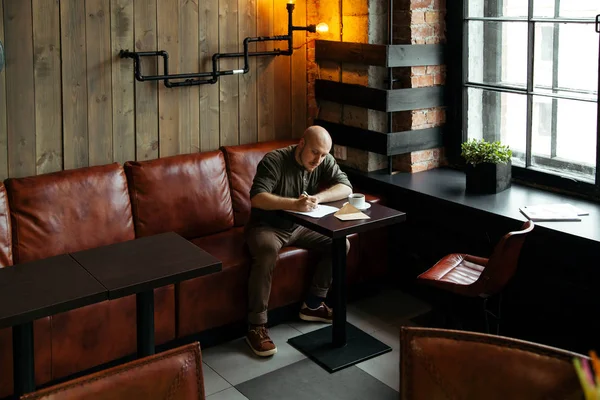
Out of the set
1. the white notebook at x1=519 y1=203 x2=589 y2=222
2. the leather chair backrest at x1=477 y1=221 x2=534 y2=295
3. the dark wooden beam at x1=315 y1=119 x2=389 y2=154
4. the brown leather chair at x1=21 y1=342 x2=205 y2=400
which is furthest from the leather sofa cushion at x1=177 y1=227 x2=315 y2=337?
the brown leather chair at x1=21 y1=342 x2=205 y2=400

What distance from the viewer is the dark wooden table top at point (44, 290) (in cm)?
294

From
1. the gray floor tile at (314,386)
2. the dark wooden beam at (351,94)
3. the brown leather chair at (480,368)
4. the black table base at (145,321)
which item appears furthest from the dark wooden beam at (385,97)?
the brown leather chair at (480,368)

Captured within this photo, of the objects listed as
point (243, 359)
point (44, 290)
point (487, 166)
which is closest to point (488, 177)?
point (487, 166)

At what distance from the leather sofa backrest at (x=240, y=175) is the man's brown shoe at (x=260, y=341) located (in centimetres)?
76

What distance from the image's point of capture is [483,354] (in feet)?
6.67

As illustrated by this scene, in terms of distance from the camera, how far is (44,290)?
3.11 m

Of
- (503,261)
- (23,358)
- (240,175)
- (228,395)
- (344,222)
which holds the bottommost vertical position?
(228,395)

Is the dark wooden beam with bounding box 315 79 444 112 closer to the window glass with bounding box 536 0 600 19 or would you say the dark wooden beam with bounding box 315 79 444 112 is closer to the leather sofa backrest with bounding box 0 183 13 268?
the window glass with bounding box 536 0 600 19

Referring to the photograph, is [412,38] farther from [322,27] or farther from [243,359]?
[243,359]

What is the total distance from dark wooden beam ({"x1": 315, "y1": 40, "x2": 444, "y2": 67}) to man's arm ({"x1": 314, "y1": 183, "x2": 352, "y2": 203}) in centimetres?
76

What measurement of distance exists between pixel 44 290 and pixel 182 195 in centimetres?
143

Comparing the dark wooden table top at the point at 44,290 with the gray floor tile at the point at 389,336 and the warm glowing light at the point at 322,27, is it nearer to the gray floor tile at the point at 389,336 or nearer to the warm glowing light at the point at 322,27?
the gray floor tile at the point at 389,336

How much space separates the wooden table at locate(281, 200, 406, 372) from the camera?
156 inches

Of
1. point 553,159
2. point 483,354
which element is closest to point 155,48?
point 553,159
